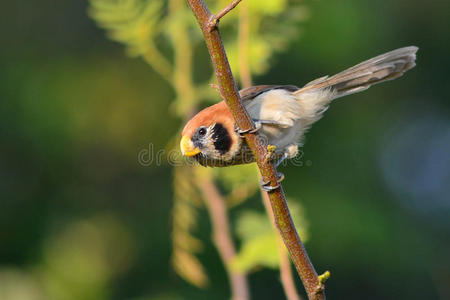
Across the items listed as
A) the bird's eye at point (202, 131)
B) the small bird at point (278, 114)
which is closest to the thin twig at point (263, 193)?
the small bird at point (278, 114)

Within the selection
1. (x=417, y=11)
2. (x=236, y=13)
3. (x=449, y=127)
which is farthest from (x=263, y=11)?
(x=449, y=127)

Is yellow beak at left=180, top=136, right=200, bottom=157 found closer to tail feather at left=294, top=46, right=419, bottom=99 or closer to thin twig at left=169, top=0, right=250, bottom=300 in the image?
thin twig at left=169, top=0, right=250, bottom=300

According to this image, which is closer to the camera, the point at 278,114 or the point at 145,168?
the point at 278,114

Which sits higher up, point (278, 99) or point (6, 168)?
point (6, 168)

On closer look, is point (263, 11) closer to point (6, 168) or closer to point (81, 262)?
point (81, 262)

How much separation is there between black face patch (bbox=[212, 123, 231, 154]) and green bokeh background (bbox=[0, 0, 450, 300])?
337 cm

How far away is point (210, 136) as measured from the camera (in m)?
3.47

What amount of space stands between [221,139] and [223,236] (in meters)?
0.65

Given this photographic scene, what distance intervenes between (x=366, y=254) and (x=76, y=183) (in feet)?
12.8

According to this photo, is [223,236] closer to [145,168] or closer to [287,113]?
[287,113]

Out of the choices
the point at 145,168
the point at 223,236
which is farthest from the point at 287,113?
the point at 145,168

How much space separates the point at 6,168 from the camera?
7.91 meters

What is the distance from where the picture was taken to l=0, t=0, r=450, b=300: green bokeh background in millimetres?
7078

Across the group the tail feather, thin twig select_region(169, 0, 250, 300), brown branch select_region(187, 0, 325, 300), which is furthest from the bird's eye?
brown branch select_region(187, 0, 325, 300)
